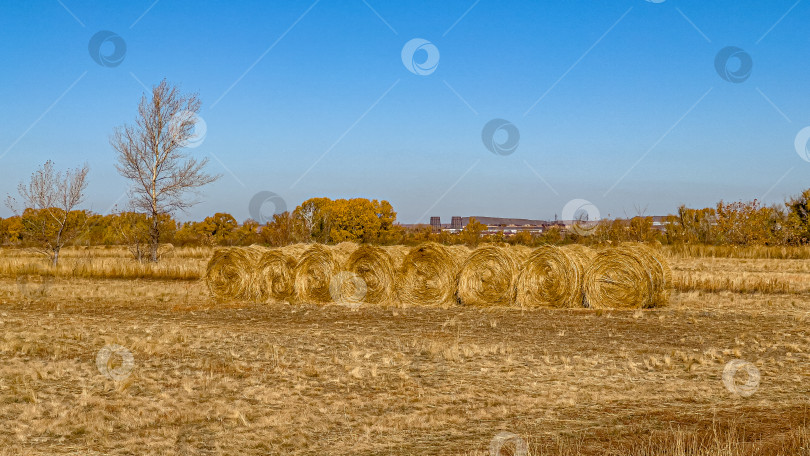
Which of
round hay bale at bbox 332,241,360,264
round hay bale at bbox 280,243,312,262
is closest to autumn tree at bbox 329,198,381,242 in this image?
round hay bale at bbox 332,241,360,264

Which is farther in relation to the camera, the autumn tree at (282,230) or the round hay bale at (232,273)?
the autumn tree at (282,230)

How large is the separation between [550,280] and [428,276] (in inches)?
113

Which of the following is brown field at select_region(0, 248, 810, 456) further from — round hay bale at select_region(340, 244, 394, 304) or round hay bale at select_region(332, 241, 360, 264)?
round hay bale at select_region(332, 241, 360, 264)

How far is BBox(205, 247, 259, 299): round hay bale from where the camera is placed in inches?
698

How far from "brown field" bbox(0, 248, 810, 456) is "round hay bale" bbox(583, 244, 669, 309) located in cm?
43

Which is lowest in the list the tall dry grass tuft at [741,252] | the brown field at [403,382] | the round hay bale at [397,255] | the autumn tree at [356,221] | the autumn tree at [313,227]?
the brown field at [403,382]

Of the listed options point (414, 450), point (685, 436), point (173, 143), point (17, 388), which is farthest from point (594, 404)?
point (173, 143)

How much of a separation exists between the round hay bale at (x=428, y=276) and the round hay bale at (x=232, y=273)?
3.93m

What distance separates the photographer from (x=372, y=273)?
16828 millimetres

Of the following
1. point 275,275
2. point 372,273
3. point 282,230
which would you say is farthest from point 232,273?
point 282,230

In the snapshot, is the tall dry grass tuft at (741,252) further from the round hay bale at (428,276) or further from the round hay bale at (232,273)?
the round hay bale at (232,273)

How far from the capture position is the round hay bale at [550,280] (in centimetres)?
1551

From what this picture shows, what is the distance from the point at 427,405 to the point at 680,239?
34.2 metres

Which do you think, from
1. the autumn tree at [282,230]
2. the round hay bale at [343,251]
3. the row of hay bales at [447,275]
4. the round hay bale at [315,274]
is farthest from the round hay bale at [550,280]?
the autumn tree at [282,230]
